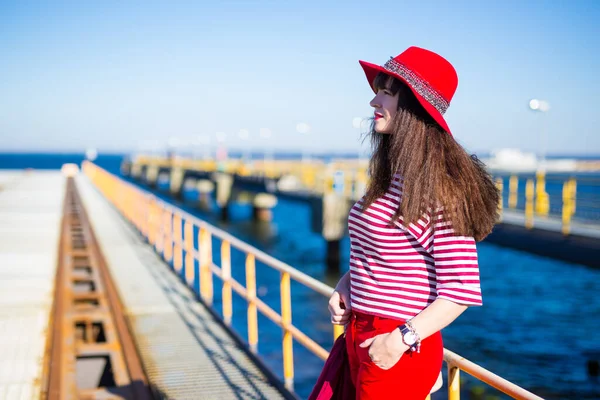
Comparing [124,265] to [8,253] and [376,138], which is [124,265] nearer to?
[8,253]

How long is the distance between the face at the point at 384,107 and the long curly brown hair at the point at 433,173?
0.02 m

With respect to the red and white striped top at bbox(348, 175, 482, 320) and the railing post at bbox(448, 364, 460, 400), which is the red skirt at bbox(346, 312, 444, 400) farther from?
the railing post at bbox(448, 364, 460, 400)

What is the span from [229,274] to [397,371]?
16.1 ft

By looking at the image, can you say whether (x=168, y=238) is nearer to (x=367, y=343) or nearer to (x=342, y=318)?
(x=342, y=318)

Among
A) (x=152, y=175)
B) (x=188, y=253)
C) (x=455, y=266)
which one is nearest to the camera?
(x=455, y=266)

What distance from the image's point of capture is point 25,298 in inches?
254

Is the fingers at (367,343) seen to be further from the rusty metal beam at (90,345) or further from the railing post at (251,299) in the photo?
Result: the railing post at (251,299)

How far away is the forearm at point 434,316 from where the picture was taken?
1643 mm

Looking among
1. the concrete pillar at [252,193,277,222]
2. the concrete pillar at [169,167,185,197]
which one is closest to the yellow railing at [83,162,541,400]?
the concrete pillar at [252,193,277,222]

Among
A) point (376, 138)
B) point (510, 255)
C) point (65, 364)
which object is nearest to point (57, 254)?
point (65, 364)

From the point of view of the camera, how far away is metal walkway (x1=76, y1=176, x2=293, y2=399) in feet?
14.7

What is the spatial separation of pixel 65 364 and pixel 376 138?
3923 mm

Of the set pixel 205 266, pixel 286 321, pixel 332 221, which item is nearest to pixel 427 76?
pixel 286 321

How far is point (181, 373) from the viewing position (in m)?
4.83
